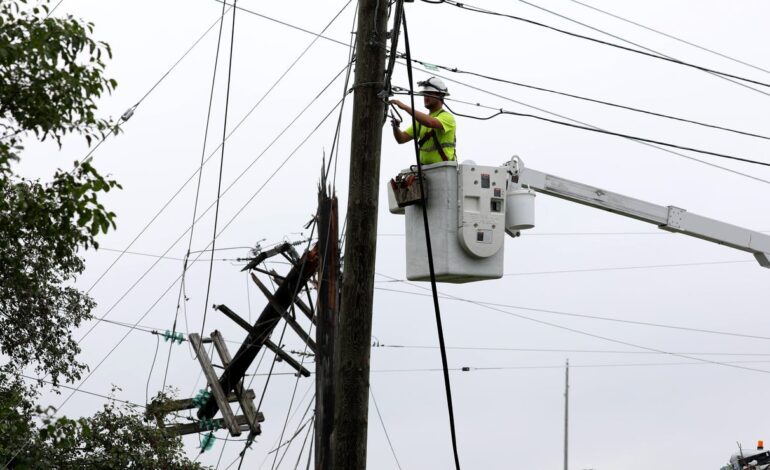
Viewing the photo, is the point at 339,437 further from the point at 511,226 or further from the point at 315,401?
the point at 315,401

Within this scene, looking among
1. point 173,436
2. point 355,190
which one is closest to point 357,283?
point 355,190

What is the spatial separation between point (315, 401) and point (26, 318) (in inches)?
276

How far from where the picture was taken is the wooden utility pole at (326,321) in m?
12.5

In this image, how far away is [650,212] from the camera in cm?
1524

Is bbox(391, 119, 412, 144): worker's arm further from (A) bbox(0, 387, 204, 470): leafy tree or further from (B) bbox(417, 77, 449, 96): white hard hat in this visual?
(A) bbox(0, 387, 204, 470): leafy tree

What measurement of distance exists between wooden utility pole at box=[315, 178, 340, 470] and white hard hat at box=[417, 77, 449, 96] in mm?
1978

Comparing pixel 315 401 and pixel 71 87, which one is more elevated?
pixel 71 87

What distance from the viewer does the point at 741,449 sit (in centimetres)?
2220

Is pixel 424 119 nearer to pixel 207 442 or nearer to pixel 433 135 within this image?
pixel 433 135

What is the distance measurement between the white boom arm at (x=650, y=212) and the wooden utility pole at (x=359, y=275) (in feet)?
12.6

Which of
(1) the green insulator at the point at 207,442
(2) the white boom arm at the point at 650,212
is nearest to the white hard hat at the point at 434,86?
(2) the white boom arm at the point at 650,212

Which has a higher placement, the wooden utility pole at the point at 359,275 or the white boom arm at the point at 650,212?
the white boom arm at the point at 650,212

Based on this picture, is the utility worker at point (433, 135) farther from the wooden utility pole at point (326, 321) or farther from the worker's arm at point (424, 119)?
the wooden utility pole at point (326, 321)

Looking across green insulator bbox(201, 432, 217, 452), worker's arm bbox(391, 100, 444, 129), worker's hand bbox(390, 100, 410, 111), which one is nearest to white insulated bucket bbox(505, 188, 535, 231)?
worker's arm bbox(391, 100, 444, 129)
